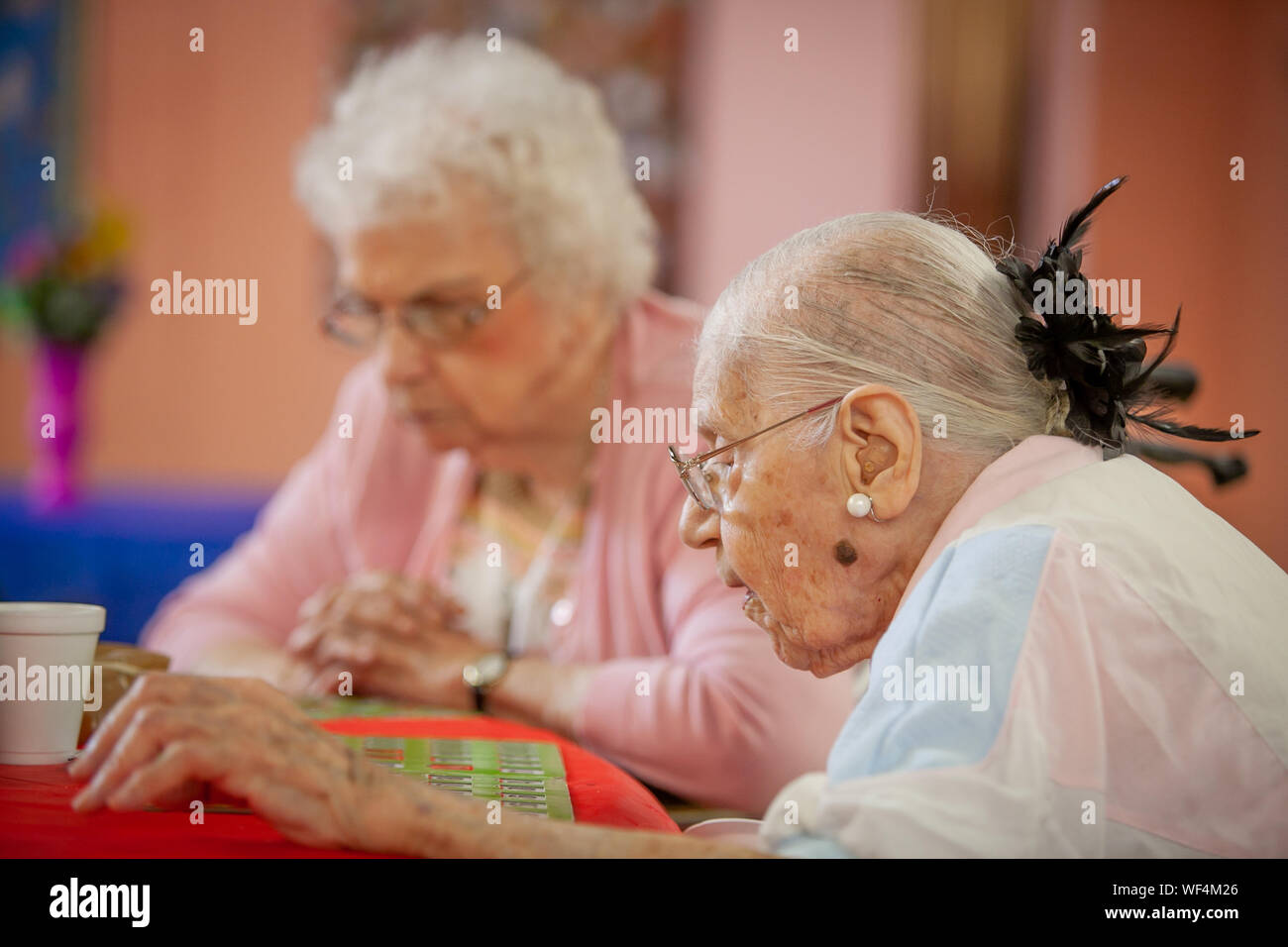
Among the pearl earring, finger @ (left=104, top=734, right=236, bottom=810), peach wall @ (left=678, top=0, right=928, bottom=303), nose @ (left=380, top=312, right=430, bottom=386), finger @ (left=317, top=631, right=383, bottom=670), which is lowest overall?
finger @ (left=317, top=631, right=383, bottom=670)

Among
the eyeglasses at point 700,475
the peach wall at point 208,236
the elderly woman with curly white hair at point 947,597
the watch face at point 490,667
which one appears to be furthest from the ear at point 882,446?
the peach wall at point 208,236

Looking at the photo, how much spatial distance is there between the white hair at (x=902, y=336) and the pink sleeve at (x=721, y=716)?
1.90ft

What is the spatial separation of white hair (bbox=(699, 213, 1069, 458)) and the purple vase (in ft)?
9.48

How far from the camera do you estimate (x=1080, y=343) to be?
112 cm

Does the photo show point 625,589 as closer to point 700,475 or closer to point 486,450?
point 486,450

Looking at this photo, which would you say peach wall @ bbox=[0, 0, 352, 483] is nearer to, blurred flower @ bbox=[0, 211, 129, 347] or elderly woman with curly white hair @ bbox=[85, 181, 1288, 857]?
blurred flower @ bbox=[0, 211, 129, 347]

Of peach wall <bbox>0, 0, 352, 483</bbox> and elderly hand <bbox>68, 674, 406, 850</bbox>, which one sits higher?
peach wall <bbox>0, 0, 352, 483</bbox>

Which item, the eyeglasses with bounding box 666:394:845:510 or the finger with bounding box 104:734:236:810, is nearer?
the finger with bounding box 104:734:236:810

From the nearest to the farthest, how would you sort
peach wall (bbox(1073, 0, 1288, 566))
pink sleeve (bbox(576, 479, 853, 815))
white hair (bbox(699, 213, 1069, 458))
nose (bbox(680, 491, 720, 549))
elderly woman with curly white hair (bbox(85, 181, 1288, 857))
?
elderly woman with curly white hair (bbox(85, 181, 1288, 857)) < white hair (bbox(699, 213, 1069, 458)) < nose (bbox(680, 491, 720, 549)) < pink sleeve (bbox(576, 479, 853, 815)) < peach wall (bbox(1073, 0, 1288, 566))

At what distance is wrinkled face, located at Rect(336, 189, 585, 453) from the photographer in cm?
197

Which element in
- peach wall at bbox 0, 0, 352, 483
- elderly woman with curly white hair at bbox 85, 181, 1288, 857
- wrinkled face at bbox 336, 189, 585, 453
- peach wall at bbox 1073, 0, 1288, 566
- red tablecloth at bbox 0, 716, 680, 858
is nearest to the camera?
elderly woman with curly white hair at bbox 85, 181, 1288, 857

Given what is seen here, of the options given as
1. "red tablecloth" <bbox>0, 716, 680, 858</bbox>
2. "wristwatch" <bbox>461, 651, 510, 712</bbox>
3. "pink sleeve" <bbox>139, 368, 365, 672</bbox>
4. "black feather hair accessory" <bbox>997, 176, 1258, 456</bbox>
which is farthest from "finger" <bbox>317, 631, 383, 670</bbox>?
"black feather hair accessory" <bbox>997, 176, 1258, 456</bbox>
